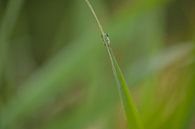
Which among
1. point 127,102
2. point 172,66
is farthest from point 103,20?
point 127,102

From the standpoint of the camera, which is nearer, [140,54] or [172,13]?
[140,54]

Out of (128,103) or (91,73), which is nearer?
(128,103)

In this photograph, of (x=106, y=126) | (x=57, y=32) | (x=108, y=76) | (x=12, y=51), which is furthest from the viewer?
(x=57, y=32)

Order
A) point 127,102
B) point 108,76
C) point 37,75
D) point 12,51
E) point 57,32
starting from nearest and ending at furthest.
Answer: point 127,102 < point 108,76 < point 37,75 < point 12,51 < point 57,32

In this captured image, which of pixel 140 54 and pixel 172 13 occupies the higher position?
pixel 172 13

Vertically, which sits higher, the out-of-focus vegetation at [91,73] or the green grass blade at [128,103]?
the out-of-focus vegetation at [91,73]

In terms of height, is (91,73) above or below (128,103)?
above

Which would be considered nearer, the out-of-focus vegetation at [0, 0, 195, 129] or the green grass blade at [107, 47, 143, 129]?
the green grass blade at [107, 47, 143, 129]

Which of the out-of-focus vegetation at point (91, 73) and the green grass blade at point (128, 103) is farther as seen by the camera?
the out-of-focus vegetation at point (91, 73)

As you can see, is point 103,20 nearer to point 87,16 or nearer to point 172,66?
point 87,16

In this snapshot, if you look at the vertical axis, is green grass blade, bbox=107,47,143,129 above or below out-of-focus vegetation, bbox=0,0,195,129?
below

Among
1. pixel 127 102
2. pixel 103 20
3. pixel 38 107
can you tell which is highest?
pixel 103 20
